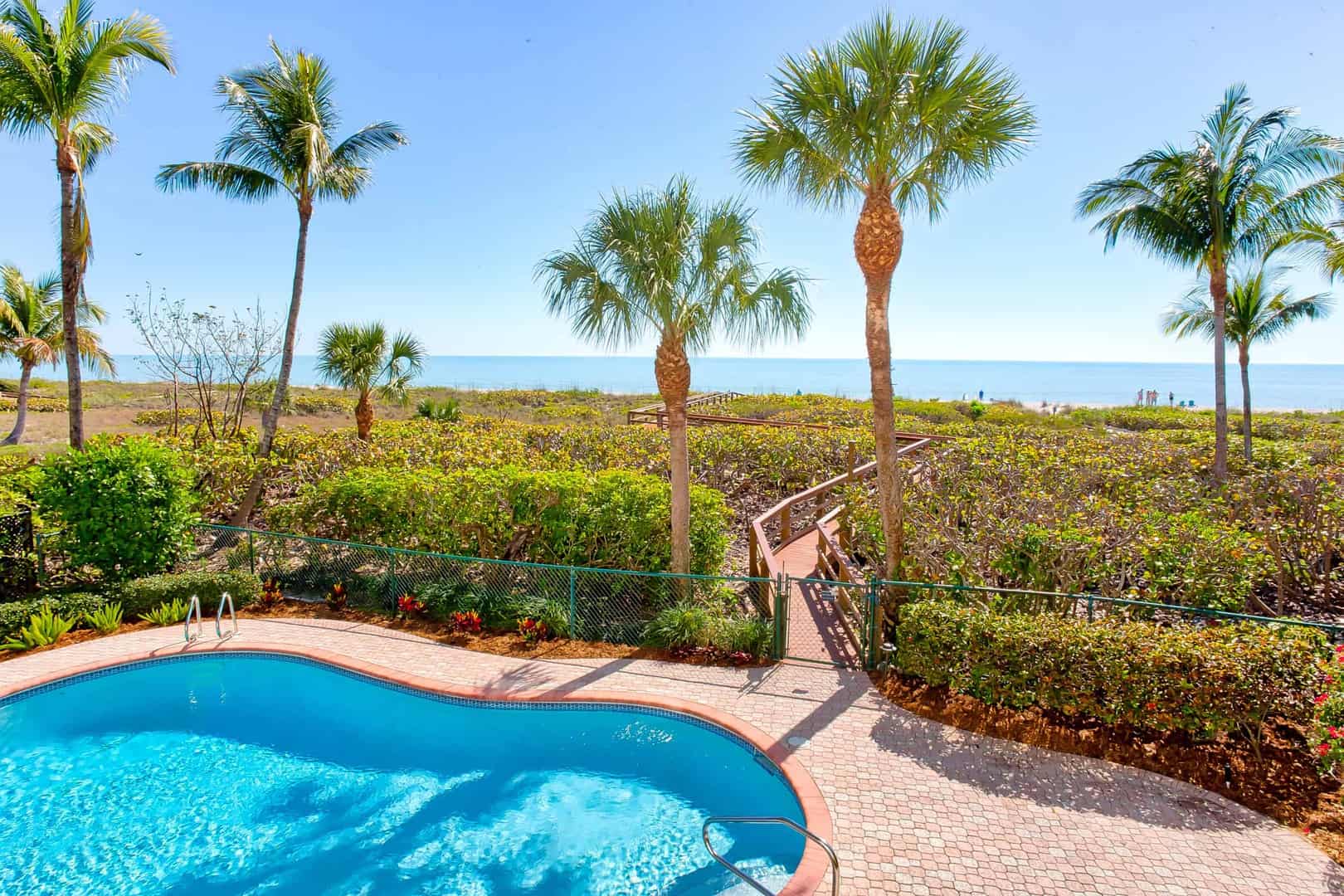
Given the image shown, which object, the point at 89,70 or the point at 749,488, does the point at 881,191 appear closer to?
the point at 749,488

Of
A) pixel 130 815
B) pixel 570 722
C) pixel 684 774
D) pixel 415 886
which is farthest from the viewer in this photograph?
pixel 570 722

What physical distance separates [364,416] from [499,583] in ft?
28.6

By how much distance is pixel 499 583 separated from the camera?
10266 millimetres

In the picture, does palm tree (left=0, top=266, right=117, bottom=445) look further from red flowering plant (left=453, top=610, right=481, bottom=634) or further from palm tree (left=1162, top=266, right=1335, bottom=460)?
palm tree (left=1162, top=266, right=1335, bottom=460)

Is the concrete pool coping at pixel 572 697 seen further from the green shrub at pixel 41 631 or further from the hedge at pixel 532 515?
the hedge at pixel 532 515

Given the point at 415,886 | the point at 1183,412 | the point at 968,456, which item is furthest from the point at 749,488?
the point at 1183,412

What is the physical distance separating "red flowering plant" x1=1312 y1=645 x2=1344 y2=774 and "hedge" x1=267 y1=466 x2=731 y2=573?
271 inches

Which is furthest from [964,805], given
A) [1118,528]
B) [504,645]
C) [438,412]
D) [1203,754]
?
[438,412]

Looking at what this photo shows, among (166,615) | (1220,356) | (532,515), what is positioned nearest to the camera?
(166,615)

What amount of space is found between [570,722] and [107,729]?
540 centimetres

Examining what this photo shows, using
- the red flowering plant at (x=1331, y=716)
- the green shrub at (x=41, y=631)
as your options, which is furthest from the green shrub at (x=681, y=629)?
the green shrub at (x=41, y=631)

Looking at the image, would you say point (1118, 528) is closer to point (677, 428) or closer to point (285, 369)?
point (677, 428)

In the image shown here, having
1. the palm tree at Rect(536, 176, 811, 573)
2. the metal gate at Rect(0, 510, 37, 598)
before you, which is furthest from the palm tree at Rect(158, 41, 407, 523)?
the palm tree at Rect(536, 176, 811, 573)

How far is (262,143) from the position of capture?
41.3 ft
